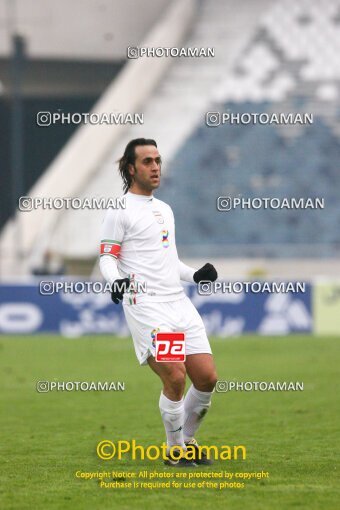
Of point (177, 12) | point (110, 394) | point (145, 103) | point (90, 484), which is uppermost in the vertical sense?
point (177, 12)

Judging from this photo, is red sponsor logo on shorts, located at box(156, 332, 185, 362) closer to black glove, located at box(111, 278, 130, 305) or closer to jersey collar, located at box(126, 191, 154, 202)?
black glove, located at box(111, 278, 130, 305)

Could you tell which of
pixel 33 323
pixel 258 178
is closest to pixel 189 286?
pixel 33 323

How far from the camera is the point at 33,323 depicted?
1003 inches

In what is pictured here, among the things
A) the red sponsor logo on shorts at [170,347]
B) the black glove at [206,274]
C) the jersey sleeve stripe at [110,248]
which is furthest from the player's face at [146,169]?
the red sponsor logo on shorts at [170,347]

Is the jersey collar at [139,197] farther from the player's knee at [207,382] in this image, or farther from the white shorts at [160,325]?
the player's knee at [207,382]

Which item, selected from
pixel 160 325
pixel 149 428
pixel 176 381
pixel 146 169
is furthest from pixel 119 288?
pixel 149 428

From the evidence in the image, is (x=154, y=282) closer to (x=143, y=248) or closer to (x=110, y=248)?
(x=143, y=248)

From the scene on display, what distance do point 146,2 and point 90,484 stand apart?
37000 millimetres

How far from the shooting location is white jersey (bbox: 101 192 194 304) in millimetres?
8250

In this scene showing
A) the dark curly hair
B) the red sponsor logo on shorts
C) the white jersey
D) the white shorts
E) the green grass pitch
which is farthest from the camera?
the dark curly hair

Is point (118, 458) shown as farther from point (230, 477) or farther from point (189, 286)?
point (189, 286)

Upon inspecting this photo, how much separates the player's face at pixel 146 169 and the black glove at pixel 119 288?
2.74 ft

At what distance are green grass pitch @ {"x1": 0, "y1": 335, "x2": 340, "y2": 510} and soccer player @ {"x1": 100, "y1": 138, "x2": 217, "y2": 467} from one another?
54 centimetres

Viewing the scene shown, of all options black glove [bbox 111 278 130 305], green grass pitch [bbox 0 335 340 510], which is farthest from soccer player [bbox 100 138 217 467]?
green grass pitch [bbox 0 335 340 510]
